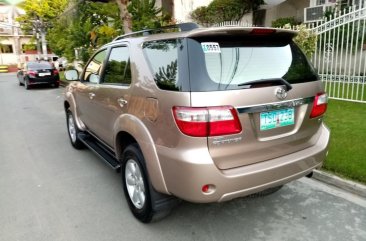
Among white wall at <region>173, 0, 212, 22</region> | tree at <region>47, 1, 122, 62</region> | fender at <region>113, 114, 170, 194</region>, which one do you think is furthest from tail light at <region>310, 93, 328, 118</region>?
white wall at <region>173, 0, 212, 22</region>

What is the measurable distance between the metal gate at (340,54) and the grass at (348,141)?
591 mm

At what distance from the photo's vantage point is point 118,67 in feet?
11.8

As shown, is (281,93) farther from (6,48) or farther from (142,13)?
(6,48)

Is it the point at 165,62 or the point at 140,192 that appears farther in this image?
the point at 140,192

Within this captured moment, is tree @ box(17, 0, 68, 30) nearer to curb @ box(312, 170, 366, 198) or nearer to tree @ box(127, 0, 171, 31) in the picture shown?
tree @ box(127, 0, 171, 31)

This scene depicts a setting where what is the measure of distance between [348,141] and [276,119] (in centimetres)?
280

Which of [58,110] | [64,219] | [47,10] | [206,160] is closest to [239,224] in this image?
[206,160]

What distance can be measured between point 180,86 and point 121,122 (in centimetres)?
105

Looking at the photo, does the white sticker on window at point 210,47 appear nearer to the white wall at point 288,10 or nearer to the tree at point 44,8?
the white wall at point 288,10

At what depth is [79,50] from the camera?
48.1ft

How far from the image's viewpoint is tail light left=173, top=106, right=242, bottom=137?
238cm

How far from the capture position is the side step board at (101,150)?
12.4 ft

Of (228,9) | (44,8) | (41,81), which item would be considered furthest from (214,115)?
(44,8)

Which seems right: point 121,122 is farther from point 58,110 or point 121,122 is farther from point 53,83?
point 53,83
